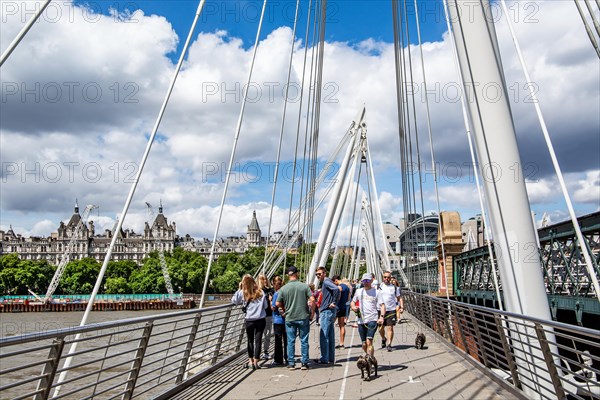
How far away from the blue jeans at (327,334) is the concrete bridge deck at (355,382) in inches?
8.3

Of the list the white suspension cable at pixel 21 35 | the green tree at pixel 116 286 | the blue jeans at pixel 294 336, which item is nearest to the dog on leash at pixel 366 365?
the blue jeans at pixel 294 336

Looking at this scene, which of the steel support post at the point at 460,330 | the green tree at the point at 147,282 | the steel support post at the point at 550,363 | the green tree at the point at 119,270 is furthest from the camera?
the green tree at the point at 119,270

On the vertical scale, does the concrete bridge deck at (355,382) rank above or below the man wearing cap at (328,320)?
A: below

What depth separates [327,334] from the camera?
11.0 metres

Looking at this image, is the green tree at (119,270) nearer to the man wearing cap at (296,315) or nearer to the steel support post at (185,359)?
the man wearing cap at (296,315)

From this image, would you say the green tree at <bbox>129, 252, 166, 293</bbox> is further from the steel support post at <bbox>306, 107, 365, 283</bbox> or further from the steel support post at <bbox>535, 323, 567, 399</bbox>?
the steel support post at <bbox>535, 323, 567, 399</bbox>

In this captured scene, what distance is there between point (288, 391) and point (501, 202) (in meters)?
3.50

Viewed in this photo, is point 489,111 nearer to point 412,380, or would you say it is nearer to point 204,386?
point 412,380

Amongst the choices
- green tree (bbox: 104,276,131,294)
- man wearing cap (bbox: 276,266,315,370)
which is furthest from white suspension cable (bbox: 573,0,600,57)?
green tree (bbox: 104,276,131,294)

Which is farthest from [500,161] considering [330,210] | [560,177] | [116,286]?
[116,286]

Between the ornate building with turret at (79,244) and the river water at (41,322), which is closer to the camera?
the river water at (41,322)

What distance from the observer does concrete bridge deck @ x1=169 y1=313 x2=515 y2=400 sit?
8039mm

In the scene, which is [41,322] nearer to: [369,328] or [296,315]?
[296,315]

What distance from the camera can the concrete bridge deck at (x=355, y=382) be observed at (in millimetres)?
8039
